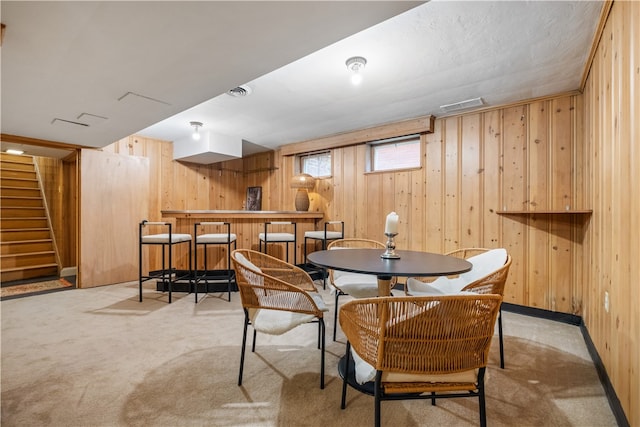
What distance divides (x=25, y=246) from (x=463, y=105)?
684 centimetres

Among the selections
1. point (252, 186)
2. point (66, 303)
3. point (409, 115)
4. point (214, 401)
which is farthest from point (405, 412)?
point (252, 186)

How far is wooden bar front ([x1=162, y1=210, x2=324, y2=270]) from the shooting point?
4078 mm

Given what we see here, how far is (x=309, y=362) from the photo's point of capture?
2076mm

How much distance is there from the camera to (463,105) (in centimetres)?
337

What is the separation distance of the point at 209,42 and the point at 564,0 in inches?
82.7

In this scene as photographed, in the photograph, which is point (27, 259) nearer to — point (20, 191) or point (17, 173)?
point (20, 191)

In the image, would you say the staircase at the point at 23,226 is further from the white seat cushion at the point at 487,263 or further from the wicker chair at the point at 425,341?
the white seat cushion at the point at 487,263

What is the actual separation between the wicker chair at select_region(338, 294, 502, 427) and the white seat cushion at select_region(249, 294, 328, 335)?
1.90 feet

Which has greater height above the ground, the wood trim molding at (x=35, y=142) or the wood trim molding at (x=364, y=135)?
the wood trim molding at (x=364, y=135)

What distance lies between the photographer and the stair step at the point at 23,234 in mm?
4777

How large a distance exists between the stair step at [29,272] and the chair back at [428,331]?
579 centimetres

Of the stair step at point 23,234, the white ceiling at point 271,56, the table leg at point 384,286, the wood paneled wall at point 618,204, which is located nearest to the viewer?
the wood paneled wall at point 618,204

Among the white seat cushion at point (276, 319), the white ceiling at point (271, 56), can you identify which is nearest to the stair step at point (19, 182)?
the white ceiling at point (271, 56)

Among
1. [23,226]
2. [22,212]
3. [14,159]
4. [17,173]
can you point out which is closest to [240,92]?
[23,226]
